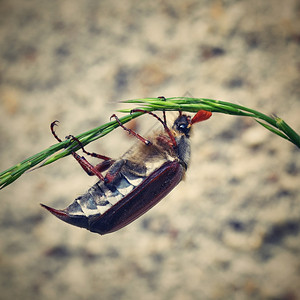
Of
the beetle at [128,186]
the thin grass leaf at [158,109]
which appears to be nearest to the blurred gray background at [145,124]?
the beetle at [128,186]

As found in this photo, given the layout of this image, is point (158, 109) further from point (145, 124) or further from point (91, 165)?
point (145, 124)

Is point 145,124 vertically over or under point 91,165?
over

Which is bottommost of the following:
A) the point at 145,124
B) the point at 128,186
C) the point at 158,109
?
the point at 158,109

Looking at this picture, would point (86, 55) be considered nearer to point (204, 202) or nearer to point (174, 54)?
point (174, 54)

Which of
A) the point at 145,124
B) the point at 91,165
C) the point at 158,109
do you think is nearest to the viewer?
the point at 158,109

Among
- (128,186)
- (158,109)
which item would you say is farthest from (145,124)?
(158,109)

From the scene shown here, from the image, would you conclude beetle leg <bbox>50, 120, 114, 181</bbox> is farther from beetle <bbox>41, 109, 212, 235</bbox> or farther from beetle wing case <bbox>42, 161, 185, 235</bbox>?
beetle wing case <bbox>42, 161, 185, 235</bbox>

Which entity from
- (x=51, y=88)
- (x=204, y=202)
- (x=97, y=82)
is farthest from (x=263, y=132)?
(x=51, y=88)

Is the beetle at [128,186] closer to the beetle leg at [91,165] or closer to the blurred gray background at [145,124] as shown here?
the beetle leg at [91,165]
